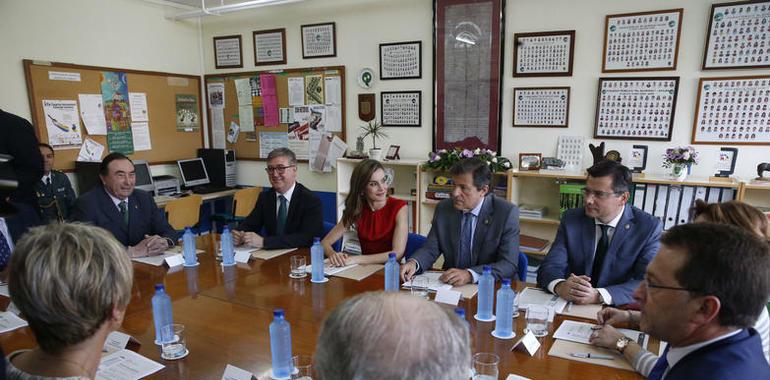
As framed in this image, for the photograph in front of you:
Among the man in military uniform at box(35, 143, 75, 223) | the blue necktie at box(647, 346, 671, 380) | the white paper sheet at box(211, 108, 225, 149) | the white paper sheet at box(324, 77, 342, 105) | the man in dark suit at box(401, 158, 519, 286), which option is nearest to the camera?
the blue necktie at box(647, 346, 671, 380)

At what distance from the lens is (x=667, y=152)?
3516mm

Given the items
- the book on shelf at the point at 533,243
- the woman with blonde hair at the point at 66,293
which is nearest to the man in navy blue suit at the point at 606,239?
the book on shelf at the point at 533,243

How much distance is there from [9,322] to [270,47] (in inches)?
154

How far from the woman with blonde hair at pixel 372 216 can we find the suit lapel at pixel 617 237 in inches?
42.6

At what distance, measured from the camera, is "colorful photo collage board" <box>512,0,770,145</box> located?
3.23 m

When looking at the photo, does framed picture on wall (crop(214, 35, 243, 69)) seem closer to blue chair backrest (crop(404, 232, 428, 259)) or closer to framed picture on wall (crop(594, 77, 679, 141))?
blue chair backrest (crop(404, 232, 428, 259))

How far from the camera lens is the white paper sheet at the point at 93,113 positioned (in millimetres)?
4379

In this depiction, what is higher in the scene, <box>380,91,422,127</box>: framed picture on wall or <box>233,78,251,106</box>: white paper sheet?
<box>233,78,251,106</box>: white paper sheet

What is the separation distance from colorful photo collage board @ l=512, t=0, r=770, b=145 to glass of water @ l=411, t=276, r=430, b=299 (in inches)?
92.6

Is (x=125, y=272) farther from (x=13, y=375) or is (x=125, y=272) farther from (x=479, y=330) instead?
(x=479, y=330)

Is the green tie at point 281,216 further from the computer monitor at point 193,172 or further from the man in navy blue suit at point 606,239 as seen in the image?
the computer monitor at point 193,172

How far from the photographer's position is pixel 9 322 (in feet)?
5.61

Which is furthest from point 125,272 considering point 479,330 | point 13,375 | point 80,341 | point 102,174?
point 102,174

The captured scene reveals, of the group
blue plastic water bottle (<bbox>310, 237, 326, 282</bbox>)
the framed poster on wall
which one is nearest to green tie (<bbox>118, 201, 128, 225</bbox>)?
blue plastic water bottle (<bbox>310, 237, 326, 282</bbox>)
